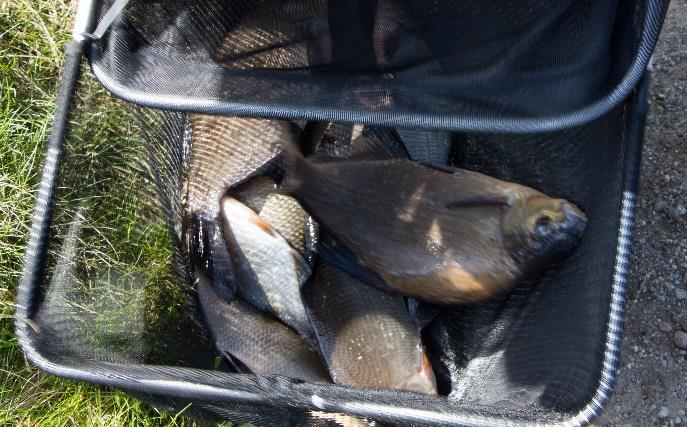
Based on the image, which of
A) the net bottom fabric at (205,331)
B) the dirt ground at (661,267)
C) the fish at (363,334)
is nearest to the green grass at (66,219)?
the net bottom fabric at (205,331)

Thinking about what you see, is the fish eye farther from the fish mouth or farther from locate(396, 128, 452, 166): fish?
locate(396, 128, 452, 166): fish

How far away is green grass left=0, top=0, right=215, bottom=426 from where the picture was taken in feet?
6.74

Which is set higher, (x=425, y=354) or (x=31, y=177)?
(x=31, y=177)

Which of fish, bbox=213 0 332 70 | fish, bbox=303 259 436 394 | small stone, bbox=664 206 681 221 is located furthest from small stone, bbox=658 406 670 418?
fish, bbox=213 0 332 70

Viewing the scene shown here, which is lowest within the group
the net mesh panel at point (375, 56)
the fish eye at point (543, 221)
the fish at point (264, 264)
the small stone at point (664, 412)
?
the small stone at point (664, 412)

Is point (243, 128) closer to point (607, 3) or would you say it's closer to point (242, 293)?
point (242, 293)

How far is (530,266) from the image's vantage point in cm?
179

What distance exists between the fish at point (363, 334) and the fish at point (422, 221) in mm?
62

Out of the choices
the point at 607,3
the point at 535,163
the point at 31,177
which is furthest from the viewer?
the point at 31,177

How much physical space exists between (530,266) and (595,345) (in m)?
0.33

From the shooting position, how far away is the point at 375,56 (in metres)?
1.56

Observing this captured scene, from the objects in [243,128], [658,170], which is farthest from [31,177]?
[658,170]

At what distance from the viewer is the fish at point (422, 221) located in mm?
1821

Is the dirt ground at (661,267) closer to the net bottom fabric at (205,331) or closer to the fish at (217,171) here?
the net bottom fabric at (205,331)
